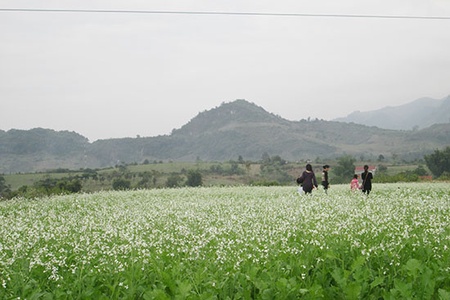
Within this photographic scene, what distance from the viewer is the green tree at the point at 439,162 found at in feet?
334

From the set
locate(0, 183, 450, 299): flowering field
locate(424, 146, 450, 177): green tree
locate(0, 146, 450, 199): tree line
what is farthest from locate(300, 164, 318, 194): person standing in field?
locate(424, 146, 450, 177): green tree

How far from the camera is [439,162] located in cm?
10319

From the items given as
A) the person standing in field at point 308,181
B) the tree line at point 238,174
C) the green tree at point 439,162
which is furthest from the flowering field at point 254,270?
the green tree at point 439,162

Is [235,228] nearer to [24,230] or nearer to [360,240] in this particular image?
[360,240]

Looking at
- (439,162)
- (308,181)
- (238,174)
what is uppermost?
(439,162)

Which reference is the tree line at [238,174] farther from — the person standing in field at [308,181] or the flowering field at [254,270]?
the flowering field at [254,270]

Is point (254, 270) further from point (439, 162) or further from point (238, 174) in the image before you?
point (238, 174)

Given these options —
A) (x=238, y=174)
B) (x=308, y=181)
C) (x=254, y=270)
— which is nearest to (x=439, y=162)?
(x=238, y=174)

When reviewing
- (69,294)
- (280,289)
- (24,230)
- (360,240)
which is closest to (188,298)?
(280,289)

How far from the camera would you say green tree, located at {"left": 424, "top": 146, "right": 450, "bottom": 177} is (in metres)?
102

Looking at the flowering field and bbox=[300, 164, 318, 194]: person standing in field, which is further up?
bbox=[300, 164, 318, 194]: person standing in field

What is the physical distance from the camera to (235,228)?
11953 millimetres

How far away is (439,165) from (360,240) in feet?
340

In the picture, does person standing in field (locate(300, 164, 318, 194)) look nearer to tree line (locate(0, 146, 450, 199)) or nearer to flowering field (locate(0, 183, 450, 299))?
flowering field (locate(0, 183, 450, 299))
